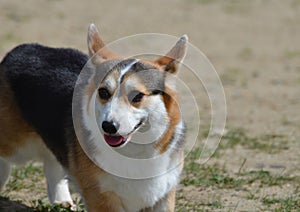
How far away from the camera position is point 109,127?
457 cm

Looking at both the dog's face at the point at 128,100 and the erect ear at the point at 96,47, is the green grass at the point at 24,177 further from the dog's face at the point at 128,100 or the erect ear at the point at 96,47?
the dog's face at the point at 128,100

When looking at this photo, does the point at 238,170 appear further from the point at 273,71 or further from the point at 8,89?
the point at 273,71

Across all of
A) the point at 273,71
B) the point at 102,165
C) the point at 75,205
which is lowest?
the point at 273,71

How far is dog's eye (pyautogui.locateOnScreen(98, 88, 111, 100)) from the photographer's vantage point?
4.75 meters

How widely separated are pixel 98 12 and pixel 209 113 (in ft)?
19.5

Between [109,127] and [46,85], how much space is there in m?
1.36

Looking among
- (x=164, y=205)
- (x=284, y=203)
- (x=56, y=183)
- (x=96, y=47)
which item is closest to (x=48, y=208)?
(x=56, y=183)

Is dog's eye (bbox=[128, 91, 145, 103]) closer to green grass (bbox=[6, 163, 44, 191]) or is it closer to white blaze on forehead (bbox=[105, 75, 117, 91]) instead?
white blaze on forehead (bbox=[105, 75, 117, 91])

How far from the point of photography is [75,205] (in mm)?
6207

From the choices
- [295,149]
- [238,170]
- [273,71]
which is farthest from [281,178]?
[273,71]

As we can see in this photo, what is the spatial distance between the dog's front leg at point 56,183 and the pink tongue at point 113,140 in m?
1.43

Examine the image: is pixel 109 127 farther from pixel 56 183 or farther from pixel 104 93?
pixel 56 183

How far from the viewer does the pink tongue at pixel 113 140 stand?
15.6 ft

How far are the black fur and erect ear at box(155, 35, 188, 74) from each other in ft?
2.75
